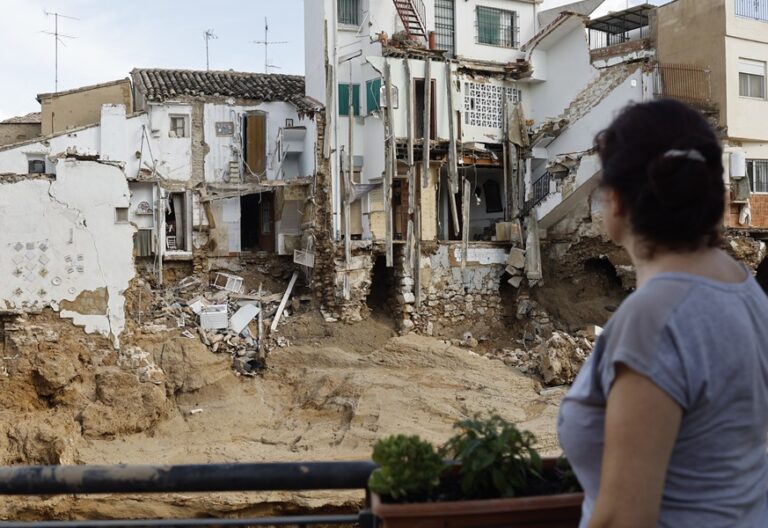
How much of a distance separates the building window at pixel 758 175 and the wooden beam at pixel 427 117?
880 centimetres

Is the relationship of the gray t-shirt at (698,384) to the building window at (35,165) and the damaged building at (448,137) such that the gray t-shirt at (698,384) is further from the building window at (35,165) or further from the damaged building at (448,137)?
the building window at (35,165)

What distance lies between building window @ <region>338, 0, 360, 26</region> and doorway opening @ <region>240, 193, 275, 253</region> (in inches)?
222

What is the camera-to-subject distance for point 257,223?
24.8 metres

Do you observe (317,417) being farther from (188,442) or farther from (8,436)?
(8,436)

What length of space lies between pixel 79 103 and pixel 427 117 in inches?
452

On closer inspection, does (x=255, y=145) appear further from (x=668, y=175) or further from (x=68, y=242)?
(x=668, y=175)

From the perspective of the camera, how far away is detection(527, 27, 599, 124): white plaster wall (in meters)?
23.6

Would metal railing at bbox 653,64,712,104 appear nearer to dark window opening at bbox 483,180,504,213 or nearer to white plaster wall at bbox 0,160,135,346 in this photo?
dark window opening at bbox 483,180,504,213

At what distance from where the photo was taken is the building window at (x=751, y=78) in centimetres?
2172

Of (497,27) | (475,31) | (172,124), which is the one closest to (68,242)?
(172,124)

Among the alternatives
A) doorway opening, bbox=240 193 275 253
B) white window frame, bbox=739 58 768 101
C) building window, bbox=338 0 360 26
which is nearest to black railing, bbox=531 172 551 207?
white window frame, bbox=739 58 768 101

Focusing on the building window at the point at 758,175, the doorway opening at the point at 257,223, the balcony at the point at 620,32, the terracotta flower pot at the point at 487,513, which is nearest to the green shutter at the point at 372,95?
the doorway opening at the point at 257,223

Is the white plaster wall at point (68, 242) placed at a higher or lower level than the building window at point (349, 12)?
lower

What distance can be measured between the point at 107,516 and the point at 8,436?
3.23 m
